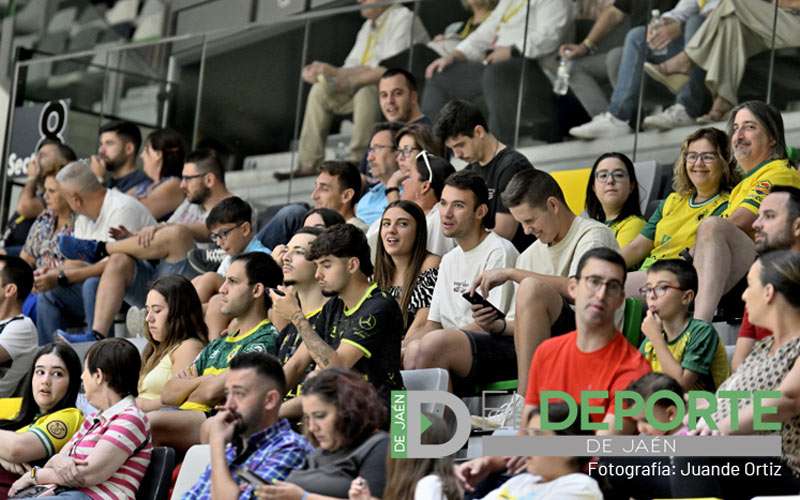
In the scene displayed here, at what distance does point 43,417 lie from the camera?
6.14 metres

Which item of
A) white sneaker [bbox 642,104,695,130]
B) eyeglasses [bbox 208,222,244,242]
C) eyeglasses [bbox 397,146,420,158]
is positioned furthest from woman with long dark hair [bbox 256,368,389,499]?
white sneaker [bbox 642,104,695,130]

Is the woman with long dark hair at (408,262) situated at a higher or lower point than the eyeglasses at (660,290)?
higher

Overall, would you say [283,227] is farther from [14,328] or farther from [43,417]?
[43,417]

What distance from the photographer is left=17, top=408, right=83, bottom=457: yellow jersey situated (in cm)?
600

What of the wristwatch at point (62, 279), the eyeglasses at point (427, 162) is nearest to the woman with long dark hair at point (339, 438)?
the eyeglasses at point (427, 162)

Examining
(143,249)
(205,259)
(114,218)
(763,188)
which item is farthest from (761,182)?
(114,218)

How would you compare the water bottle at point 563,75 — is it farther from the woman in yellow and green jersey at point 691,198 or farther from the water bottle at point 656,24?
the woman in yellow and green jersey at point 691,198

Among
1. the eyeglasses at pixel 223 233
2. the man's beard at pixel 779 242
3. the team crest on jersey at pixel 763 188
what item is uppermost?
the eyeglasses at pixel 223 233

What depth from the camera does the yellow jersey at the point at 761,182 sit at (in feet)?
20.7

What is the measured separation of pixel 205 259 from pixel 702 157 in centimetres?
280

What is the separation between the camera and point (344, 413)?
474 cm

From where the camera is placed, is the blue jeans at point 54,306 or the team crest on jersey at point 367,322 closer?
the team crest on jersey at point 367,322

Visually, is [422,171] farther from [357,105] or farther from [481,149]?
[357,105]

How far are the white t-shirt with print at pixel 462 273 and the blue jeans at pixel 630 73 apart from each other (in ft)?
6.32
